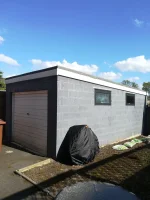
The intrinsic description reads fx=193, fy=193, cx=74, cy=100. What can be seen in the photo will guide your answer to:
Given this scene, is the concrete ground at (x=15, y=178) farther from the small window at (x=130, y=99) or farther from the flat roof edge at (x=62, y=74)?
the small window at (x=130, y=99)

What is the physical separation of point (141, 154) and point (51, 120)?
3.53 meters

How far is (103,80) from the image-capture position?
26.6 feet

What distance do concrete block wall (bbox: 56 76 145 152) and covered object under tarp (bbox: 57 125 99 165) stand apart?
0.80 ft

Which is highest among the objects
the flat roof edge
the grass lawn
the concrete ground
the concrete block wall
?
the flat roof edge

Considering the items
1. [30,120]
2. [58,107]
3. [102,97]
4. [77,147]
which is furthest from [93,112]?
[30,120]

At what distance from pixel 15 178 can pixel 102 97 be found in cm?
488

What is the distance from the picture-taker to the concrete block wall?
20.1 feet

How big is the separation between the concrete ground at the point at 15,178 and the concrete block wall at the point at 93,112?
1171 mm

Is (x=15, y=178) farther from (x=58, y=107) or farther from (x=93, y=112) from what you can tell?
(x=93, y=112)

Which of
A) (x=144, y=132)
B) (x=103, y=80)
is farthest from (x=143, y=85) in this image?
(x=103, y=80)

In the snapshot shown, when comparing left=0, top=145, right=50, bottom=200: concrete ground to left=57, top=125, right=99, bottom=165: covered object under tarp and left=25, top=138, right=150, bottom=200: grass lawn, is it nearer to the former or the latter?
left=25, top=138, right=150, bottom=200: grass lawn

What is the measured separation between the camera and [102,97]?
820cm

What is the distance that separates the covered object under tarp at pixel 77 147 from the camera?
5676 mm

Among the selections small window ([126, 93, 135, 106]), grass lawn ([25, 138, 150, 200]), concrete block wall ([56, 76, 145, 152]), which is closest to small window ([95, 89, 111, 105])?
concrete block wall ([56, 76, 145, 152])
